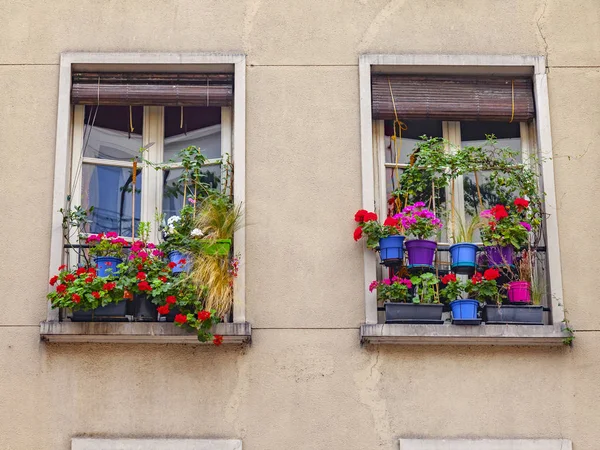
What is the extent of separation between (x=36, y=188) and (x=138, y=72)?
1251 millimetres

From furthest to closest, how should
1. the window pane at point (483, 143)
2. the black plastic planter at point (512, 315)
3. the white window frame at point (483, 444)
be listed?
the window pane at point (483, 143) → the black plastic planter at point (512, 315) → the white window frame at point (483, 444)

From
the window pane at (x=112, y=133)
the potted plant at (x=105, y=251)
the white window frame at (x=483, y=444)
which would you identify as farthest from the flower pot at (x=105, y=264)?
the white window frame at (x=483, y=444)

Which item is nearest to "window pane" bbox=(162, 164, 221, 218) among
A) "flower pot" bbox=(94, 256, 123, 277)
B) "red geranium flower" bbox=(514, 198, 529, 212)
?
"flower pot" bbox=(94, 256, 123, 277)

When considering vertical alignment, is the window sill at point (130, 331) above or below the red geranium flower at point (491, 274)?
below

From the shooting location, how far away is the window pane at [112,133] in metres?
8.95

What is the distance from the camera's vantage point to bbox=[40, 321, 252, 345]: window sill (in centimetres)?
800

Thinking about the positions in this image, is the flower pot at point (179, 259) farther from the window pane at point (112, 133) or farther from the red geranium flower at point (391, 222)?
the red geranium flower at point (391, 222)

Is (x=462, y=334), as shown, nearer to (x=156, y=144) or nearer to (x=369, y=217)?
(x=369, y=217)

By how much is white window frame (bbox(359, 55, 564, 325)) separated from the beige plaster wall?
9 centimetres

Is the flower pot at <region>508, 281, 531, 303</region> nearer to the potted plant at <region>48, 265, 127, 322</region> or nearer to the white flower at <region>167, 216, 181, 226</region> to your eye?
the white flower at <region>167, 216, 181, 226</region>

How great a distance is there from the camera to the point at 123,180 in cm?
892

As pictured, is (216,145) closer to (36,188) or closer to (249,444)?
(36,188)

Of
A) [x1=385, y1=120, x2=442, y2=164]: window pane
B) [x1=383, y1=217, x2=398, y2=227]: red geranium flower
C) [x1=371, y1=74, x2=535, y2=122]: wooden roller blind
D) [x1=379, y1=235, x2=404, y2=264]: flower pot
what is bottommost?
[x1=379, y1=235, x2=404, y2=264]: flower pot

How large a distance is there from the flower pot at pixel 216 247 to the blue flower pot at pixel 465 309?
1724 millimetres
